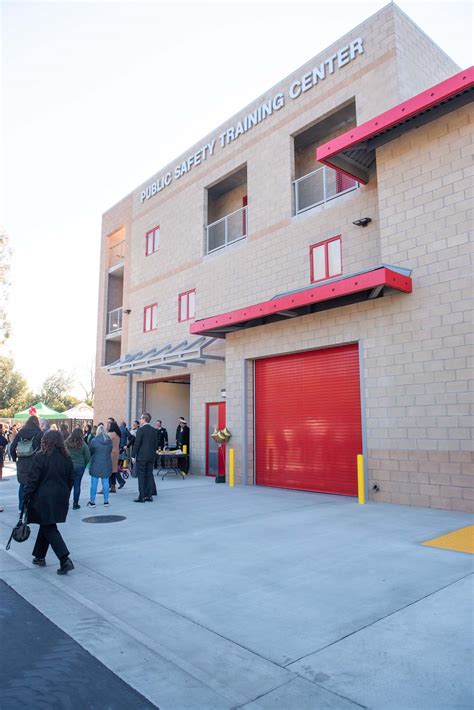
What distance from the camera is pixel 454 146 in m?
9.91

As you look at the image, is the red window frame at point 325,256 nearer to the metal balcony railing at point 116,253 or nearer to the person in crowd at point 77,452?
the person in crowd at point 77,452

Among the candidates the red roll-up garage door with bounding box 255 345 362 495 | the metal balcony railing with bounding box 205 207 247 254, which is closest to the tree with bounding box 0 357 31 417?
the metal balcony railing with bounding box 205 207 247 254

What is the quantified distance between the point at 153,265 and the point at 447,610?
18108mm

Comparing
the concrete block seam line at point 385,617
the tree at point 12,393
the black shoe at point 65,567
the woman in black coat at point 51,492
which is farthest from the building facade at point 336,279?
the tree at point 12,393

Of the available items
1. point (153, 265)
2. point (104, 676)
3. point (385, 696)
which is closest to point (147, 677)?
point (104, 676)

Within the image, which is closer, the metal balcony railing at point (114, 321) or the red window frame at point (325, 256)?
the red window frame at point (325, 256)

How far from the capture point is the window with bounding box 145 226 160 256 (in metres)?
20.7

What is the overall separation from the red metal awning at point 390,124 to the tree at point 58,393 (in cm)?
5240

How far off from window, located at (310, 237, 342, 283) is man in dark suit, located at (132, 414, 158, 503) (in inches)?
232

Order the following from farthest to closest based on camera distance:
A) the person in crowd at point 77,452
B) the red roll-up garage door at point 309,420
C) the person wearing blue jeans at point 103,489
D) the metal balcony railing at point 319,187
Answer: the metal balcony railing at point 319,187 → the red roll-up garage door at point 309,420 → the person wearing blue jeans at point 103,489 → the person in crowd at point 77,452

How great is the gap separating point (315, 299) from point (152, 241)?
1193 cm

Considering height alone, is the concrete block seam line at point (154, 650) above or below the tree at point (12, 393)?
below

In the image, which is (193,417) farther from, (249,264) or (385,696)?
(385,696)

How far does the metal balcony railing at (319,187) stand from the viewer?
44.7 feet
